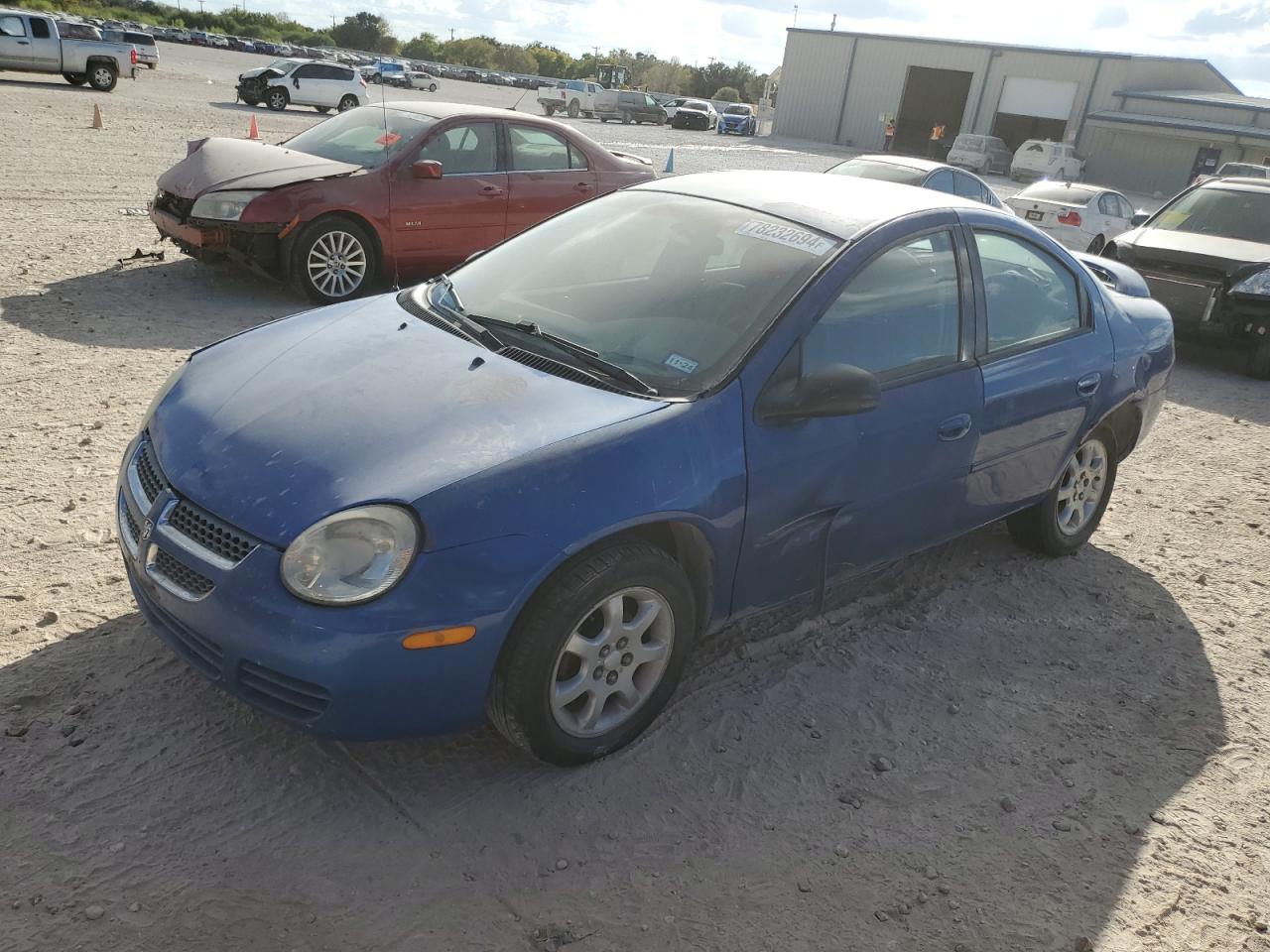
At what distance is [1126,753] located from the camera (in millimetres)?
3549

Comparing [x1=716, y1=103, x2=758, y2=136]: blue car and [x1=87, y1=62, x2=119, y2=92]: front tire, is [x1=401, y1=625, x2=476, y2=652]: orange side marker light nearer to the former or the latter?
[x1=87, y1=62, x2=119, y2=92]: front tire

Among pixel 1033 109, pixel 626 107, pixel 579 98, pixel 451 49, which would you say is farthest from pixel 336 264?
pixel 451 49

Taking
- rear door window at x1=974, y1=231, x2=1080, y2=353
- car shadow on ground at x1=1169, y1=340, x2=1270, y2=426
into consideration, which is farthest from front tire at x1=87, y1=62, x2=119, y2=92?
rear door window at x1=974, y1=231, x2=1080, y2=353

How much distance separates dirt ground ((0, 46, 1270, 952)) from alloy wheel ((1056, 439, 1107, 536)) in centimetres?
23

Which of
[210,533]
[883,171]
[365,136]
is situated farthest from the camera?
[883,171]

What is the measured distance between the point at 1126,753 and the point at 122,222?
1004cm

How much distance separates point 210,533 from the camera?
2746 millimetres

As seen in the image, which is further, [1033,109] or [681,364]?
[1033,109]

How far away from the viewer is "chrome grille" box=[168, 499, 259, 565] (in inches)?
105

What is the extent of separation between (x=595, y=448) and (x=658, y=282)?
0.98 m

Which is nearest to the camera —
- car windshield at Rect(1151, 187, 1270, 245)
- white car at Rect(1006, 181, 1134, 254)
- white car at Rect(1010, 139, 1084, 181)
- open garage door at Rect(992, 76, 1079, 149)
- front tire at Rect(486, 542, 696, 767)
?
front tire at Rect(486, 542, 696, 767)

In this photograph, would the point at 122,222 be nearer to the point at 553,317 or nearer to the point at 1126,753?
the point at 553,317

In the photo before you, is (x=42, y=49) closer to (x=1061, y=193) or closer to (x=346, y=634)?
(x=1061, y=193)

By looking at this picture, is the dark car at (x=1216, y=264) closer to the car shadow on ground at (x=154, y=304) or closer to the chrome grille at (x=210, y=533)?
the car shadow on ground at (x=154, y=304)
